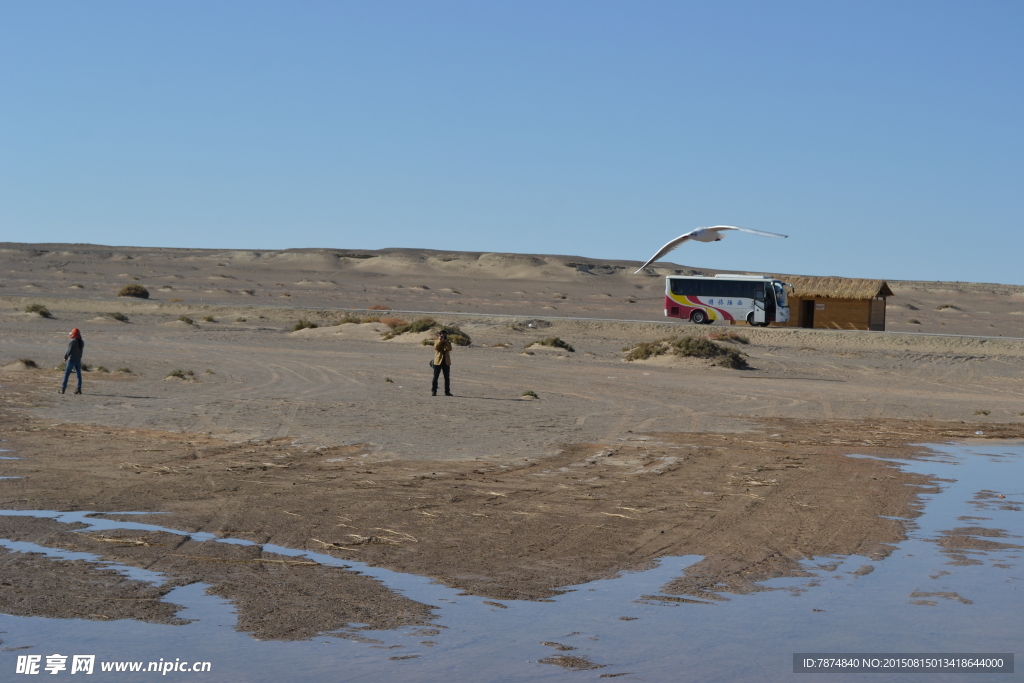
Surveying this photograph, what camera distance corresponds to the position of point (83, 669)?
20.9ft

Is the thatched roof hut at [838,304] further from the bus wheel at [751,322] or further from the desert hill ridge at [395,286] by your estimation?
the desert hill ridge at [395,286]

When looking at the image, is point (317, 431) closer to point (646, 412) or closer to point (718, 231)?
point (646, 412)

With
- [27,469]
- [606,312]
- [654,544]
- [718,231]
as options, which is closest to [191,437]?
[27,469]

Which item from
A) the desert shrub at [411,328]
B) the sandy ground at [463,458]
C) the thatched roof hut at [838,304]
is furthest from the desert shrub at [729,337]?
the desert shrub at [411,328]

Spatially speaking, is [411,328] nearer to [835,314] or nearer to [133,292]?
[835,314]

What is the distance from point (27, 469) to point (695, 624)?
9070 mm

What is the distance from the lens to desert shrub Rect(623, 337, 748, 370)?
37656 millimetres

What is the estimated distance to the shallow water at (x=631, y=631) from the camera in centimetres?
658

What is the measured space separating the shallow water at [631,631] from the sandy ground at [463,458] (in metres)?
0.27

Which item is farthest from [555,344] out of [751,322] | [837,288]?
[837,288]

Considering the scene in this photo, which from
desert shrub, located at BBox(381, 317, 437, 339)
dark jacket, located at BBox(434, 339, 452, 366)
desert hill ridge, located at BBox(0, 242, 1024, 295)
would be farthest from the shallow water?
desert hill ridge, located at BBox(0, 242, 1024, 295)

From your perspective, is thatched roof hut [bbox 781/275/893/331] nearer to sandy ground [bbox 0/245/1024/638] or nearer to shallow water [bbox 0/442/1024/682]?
sandy ground [bbox 0/245/1024/638]

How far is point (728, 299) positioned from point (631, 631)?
1991 inches

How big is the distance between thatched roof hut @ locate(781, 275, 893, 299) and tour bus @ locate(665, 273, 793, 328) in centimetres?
106
